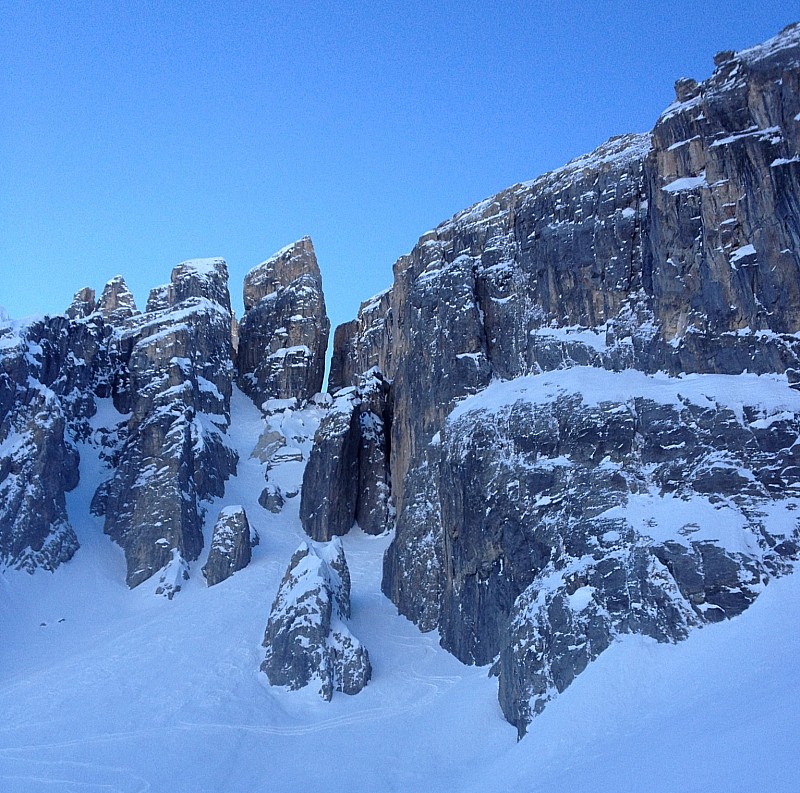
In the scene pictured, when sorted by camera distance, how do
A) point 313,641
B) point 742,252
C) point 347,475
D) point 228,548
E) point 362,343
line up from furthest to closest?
point 362,343 < point 347,475 < point 228,548 < point 313,641 < point 742,252

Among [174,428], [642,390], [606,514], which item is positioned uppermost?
[174,428]

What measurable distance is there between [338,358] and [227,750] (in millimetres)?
55651

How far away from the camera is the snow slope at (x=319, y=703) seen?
11080 millimetres

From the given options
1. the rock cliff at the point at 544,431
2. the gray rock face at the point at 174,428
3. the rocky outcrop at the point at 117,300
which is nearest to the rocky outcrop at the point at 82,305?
the rocky outcrop at the point at 117,300

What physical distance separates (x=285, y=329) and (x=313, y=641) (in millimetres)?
47637

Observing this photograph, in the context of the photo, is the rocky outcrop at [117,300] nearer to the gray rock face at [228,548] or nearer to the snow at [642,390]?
the gray rock face at [228,548]

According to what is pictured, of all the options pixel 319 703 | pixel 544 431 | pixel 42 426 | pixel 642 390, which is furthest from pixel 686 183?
pixel 42 426

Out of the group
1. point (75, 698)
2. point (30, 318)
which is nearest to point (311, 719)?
point (75, 698)

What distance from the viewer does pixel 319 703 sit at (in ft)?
123

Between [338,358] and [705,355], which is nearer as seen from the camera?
[705,355]

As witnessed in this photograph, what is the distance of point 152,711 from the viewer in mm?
36812

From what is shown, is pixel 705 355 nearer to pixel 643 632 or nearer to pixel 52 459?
pixel 643 632

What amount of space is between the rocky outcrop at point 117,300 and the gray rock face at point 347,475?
39.4 m

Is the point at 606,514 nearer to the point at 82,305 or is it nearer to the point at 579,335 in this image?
the point at 579,335
